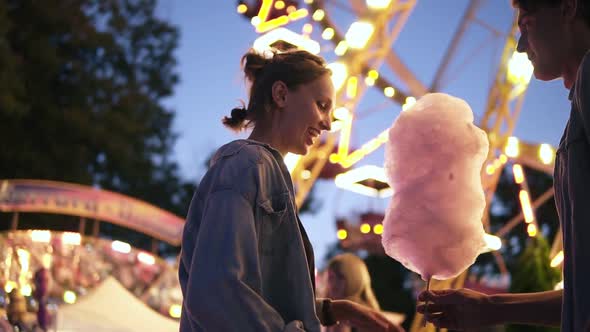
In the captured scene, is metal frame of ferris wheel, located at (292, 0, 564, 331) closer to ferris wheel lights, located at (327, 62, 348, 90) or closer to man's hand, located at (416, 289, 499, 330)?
ferris wheel lights, located at (327, 62, 348, 90)

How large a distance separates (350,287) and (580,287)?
314 cm

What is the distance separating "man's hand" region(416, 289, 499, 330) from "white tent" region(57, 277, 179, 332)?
3.91 m

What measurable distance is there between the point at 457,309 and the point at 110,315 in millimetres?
4269

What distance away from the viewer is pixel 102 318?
19.0 ft

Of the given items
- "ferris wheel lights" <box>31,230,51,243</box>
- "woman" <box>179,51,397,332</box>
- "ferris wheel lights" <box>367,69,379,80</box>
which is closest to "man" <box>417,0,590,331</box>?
"woman" <box>179,51,397,332</box>

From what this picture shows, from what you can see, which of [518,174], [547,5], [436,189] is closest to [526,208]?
[518,174]

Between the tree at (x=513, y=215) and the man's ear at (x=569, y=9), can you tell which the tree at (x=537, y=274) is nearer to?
the man's ear at (x=569, y=9)

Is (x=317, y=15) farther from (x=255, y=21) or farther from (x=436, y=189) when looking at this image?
(x=436, y=189)

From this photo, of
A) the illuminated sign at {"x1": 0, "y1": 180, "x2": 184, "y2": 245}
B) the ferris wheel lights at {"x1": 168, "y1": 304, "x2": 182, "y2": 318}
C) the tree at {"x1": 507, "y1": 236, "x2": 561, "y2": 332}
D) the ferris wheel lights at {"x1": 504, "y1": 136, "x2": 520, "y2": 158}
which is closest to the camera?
the ferris wheel lights at {"x1": 168, "y1": 304, "x2": 182, "y2": 318}

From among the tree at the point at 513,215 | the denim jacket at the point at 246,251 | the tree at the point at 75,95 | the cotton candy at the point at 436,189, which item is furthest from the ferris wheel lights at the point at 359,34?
the tree at the point at 513,215

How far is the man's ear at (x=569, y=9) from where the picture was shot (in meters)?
1.65

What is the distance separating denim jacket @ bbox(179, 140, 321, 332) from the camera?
1.64 m

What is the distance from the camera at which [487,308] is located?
6.70ft

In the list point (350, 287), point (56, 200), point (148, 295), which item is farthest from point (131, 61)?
point (350, 287)
